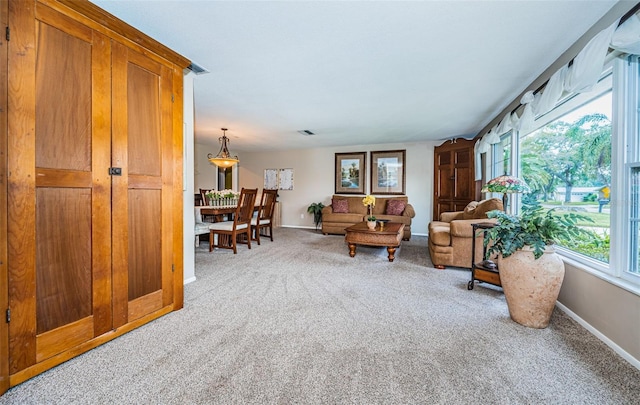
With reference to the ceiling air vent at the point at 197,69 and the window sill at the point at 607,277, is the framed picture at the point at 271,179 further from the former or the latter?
the window sill at the point at 607,277

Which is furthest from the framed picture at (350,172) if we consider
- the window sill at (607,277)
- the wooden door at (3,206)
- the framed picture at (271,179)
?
the wooden door at (3,206)

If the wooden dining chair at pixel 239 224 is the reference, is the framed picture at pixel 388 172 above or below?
above

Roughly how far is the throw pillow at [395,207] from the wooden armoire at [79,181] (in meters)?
4.95

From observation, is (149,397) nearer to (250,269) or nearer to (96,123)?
(96,123)

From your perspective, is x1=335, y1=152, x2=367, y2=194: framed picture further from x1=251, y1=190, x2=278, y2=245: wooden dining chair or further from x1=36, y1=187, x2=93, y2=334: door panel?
x1=36, y1=187, x2=93, y2=334: door panel

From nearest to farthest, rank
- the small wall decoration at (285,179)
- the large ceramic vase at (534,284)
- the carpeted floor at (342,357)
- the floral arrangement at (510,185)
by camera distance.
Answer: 1. the carpeted floor at (342,357)
2. the large ceramic vase at (534,284)
3. the floral arrangement at (510,185)
4. the small wall decoration at (285,179)

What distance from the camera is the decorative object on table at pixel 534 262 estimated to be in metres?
1.84

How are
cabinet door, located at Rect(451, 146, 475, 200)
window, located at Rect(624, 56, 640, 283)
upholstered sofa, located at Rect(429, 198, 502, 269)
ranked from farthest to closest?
cabinet door, located at Rect(451, 146, 475, 200)
upholstered sofa, located at Rect(429, 198, 502, 269)
window, located at Rect(624, 56, 640, 283)

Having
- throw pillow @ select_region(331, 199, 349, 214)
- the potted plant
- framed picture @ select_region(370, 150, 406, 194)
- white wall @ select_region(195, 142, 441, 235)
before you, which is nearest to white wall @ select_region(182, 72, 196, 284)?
throw pillow @ select_region(331, 199, 349, 214)

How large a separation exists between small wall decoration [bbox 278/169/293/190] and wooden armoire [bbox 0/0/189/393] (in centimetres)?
562

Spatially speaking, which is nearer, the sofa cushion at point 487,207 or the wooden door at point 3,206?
the wooden door at point 3,206

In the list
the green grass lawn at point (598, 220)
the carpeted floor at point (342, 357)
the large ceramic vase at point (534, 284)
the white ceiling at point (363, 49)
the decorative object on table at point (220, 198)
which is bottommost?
the carpeted floor at point (342, 357)

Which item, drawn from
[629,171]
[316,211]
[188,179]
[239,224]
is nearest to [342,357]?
[629,171]

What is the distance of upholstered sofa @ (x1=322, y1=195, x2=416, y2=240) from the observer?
19.6 ft
